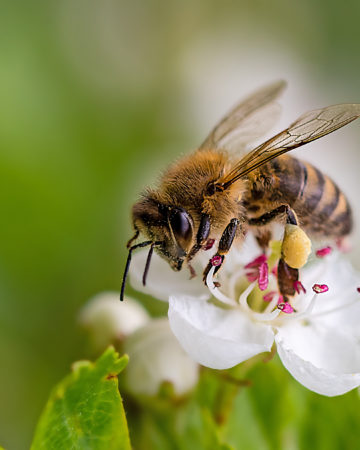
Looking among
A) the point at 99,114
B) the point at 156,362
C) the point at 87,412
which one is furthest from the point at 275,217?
the point at 99,114

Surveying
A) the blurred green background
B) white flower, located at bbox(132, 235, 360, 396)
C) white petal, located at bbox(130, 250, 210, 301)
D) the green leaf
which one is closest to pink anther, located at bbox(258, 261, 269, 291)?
white flower, located at bbox(132, 235, 360, 396)

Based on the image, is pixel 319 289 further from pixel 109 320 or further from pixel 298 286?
pixel 109 320

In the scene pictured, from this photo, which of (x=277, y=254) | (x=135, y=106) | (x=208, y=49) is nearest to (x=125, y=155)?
(x=135, y=106)

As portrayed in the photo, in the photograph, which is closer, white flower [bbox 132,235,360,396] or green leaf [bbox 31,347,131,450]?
green leaf [bbox 31,347,131,450]

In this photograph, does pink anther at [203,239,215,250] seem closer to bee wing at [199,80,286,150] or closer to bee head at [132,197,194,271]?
bee head at [132,197,194,271]

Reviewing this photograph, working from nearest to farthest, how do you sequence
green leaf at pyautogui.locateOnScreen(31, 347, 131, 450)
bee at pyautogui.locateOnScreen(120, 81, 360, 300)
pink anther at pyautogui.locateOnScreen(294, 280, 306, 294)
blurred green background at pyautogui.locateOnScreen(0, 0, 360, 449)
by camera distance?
1. green leaf at pyautogui.locateOnScreen(31, 347, 131, 450)
2. bee at pyautogui.locateOnScreen(120, 81, 360, 300)
3. pink anther at pyautogui.locateOnScreen(294, 280, 306, 294)
4. blurred green background at pyautogui.locateOnScreen(0, 0, 360, 449)

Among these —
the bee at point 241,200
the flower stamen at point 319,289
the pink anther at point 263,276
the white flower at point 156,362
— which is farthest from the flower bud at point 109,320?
the flower stamen at point 319,289
